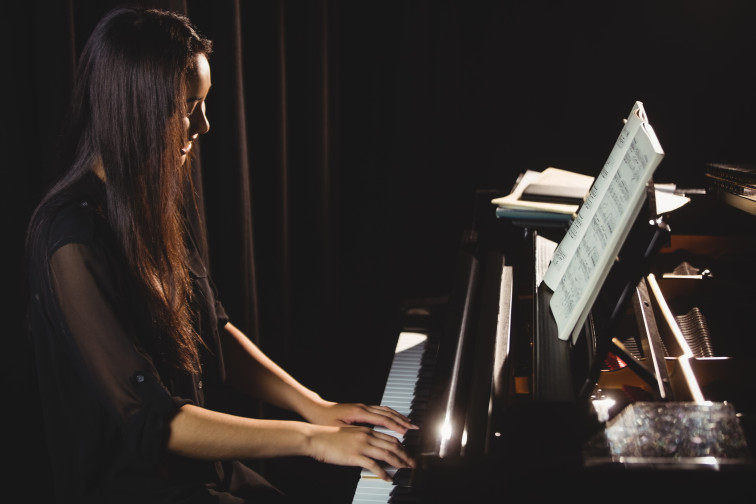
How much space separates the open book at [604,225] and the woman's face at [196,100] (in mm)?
813

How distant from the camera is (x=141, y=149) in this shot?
50.4 inches

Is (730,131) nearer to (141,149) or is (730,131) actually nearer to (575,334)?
(575,334)

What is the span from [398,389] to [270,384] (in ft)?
1.08

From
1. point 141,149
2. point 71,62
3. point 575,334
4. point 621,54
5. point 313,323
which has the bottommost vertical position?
point 313,323

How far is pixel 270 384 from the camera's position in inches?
66.8

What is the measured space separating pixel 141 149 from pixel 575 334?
90cm

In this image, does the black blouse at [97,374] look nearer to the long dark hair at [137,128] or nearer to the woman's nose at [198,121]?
the long dark hair at [137,128]

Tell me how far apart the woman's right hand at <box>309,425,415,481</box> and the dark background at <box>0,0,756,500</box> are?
1.25 metres

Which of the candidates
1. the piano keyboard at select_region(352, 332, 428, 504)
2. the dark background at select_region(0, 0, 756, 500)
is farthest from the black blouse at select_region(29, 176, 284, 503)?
the dark background at select_region(0, 0, 756, 500)

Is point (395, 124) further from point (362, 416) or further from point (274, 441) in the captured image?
point (274, 441)

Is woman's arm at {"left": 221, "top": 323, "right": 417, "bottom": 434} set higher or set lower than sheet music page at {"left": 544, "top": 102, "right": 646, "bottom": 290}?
lower

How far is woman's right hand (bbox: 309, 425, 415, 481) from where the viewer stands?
1209mm

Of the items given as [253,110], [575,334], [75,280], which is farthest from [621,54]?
[75,280]

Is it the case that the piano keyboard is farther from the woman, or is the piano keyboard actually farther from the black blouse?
the black blouse
